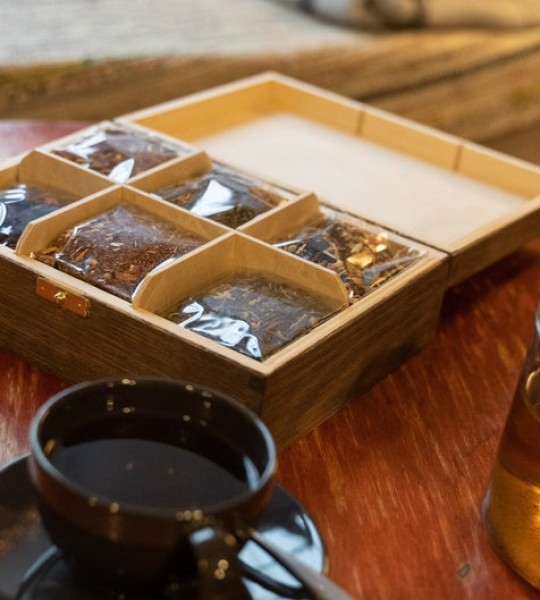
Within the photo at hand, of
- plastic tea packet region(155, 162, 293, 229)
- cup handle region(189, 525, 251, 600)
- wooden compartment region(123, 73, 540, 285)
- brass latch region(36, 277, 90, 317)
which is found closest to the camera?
cup handle region(189, 525, 251, 600)

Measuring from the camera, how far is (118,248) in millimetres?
832

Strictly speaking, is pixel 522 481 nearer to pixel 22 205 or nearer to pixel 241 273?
pixel 241 273

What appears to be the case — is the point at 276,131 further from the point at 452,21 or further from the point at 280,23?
the point at 452,21

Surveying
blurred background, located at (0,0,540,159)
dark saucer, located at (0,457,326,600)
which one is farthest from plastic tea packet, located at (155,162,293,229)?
blurred background, located at (0,0,540,159)

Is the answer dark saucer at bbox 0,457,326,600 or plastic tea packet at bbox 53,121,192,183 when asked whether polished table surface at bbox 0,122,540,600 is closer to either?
dark saucer at bbox 0,457,326,600

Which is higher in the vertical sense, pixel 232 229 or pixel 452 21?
pixel 232 229

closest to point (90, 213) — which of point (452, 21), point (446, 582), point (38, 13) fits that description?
point (446, 582)

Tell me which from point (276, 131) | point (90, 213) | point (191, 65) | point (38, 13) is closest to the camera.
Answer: point (90, 213)

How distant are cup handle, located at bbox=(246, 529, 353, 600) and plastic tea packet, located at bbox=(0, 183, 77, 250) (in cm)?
41

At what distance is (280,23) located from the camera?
221cm

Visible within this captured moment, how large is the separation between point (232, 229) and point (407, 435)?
23 cm

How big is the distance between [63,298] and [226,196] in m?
0.23

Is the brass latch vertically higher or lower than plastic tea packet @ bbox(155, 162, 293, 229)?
lower

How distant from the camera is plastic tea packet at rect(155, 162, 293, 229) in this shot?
0.92m
